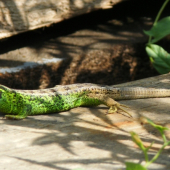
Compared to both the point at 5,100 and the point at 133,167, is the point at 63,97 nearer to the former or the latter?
the point at 5,100

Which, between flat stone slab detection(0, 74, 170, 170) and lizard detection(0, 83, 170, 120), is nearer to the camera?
flat stone slab detection(0, 74, 170, 170)

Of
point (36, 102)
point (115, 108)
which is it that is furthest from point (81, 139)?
point (36, 102)

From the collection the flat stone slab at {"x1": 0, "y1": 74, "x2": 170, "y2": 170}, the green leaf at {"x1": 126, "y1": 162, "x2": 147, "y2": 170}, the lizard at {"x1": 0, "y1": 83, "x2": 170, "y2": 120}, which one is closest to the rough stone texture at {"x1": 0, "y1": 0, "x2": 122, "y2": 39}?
the lizard at {"x1": 0, "y1": 83, "x2": 170, "y2": 120}

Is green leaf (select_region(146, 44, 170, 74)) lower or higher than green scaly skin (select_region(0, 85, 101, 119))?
higher

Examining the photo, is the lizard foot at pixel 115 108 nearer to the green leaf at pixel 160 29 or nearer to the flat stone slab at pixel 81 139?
the flat stone slab at pixel 81 139

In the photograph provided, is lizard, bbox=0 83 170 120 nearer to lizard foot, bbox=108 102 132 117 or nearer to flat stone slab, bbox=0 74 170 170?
lizard foot, bbox=108 102 132 117
